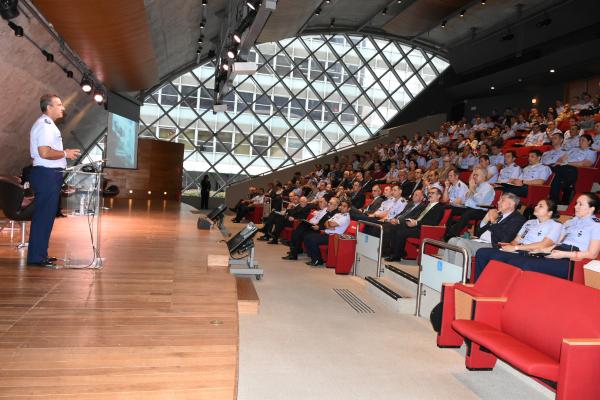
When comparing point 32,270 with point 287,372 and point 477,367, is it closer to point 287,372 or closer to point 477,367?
point 287,372

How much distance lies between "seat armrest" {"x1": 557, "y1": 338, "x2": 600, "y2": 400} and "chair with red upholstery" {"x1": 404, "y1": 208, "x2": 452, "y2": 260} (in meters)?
4.02

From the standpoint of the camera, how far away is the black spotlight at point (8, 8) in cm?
664

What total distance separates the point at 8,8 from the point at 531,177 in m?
7.73

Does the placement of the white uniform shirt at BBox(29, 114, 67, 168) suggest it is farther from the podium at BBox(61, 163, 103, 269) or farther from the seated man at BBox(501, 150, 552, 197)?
the seated man at BBox(501, 150, 552, 197)

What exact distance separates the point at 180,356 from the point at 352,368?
5.24 feet

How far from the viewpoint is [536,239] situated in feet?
15.9

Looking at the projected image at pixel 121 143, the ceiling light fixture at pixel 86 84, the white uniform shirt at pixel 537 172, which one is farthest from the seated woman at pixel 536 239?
the projected image at pixel 121 143

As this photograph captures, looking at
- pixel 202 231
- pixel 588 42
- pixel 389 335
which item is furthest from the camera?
pixel 588 42

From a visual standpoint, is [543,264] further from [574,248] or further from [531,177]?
[531,177]

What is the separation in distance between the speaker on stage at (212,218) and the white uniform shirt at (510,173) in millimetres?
4820

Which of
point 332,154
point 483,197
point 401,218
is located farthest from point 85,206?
point 332,154

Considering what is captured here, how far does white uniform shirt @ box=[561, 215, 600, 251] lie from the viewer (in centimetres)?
440

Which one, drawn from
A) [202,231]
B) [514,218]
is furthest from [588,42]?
[202,231]

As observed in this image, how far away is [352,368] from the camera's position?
3.64 metres
